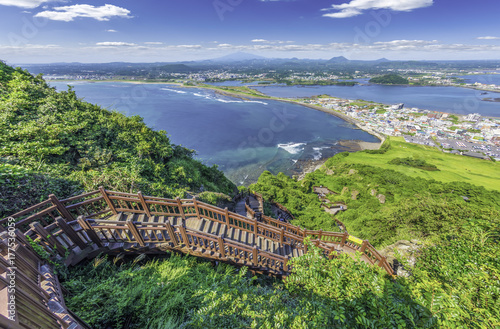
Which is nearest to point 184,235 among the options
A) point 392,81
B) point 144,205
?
point 144,205

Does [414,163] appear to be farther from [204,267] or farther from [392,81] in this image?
[392,81]

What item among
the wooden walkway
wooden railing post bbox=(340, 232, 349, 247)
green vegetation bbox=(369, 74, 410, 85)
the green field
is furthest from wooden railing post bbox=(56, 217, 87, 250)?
green vegetation bbox=(369, 74, 410, 85)

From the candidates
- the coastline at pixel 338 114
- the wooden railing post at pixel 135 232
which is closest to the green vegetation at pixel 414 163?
the coastline at pixel 338 114

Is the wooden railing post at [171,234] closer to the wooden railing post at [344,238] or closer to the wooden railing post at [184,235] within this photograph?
the wooden railing post at [184,235]

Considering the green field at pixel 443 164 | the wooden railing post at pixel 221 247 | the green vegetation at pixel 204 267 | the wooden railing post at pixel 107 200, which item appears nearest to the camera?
the green vegetation at pixel 204 267

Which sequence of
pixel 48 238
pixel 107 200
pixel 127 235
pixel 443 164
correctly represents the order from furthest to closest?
pixel 443 164 < pixel 107 200 < pixel 127 235 < pixel 48 238
